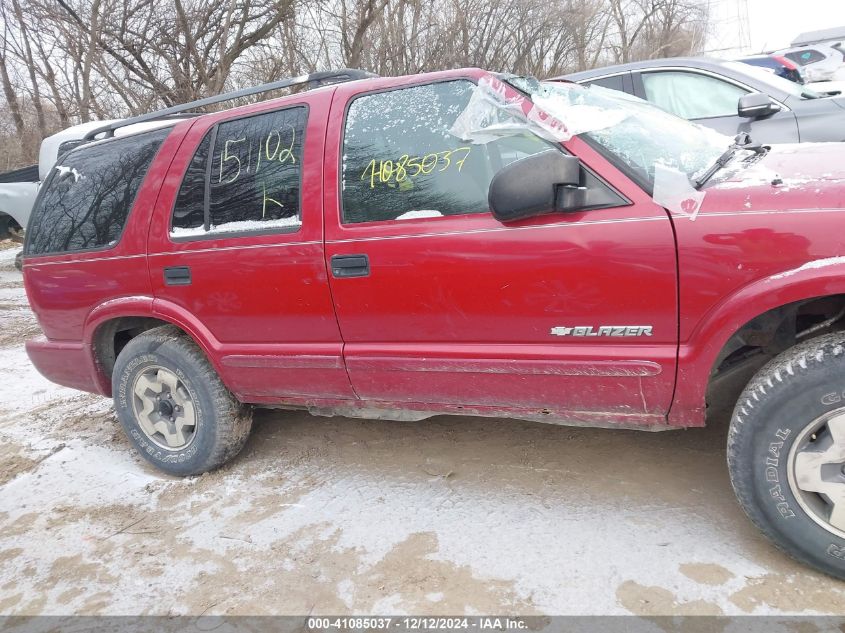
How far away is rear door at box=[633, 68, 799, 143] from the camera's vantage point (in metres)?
4.84

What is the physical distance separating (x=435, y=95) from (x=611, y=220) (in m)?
0.92

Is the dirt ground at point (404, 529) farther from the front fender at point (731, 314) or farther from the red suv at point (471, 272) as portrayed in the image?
the front fender at point (731, 314)

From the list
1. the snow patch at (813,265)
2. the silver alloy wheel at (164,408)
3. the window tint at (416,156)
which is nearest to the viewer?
the snow patch at (813,265)

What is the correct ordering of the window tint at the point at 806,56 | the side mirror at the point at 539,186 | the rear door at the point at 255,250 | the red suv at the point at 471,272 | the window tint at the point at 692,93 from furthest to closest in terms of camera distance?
the window tint at the point at 806,56
the window tint at the point at 692,93
the rear door at the point at 255,250
the side mirror at the point at 539,186
the red suv at the point at 471,272

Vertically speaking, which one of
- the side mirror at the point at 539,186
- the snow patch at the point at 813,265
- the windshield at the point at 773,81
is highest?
the windshield at the point at 773,81

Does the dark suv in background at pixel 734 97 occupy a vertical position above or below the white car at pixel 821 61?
below

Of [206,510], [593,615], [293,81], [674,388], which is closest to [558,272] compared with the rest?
[674,388]

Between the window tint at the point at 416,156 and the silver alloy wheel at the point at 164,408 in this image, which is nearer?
the window tint at the point at 416,156

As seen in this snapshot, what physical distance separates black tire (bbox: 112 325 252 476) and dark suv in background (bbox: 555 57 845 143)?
332 cm

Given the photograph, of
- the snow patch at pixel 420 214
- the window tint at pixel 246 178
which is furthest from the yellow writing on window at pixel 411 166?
the window tint at pixel 246 178

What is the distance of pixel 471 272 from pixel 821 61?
1683 cm

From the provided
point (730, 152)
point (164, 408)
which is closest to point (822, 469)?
point (730, 152)

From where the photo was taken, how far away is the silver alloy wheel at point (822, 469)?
2.03 m

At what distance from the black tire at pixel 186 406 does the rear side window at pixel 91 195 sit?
59 centimetres
